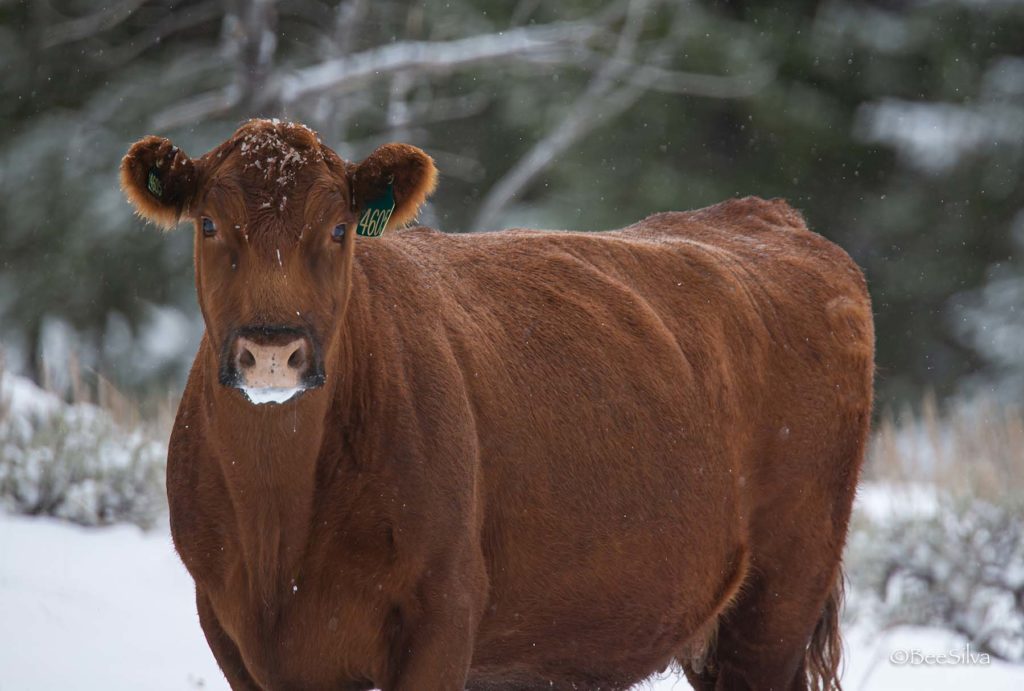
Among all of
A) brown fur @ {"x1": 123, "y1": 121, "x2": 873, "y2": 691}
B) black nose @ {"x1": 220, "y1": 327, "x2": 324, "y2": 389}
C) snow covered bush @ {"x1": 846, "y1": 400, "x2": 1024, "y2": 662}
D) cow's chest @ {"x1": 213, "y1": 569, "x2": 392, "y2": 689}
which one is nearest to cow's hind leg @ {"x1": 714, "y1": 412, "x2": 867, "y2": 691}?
brown fur @ {"x1": 123, "y1": 121, "x2": 873, "y2": 691}

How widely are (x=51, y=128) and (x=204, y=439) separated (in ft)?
54.6

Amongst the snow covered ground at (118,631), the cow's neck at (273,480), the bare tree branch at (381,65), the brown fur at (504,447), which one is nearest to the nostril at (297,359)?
the brown fur at (504,447)

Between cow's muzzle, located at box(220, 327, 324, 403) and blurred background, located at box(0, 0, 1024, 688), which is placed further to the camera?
blurred background, located at box(0, 0, 1024, 688)

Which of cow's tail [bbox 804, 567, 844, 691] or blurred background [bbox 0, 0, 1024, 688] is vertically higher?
cow's tail [bbox 804, 567, 844, 691]

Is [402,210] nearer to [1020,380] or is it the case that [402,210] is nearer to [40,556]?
[40,556]

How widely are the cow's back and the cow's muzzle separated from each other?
73cm

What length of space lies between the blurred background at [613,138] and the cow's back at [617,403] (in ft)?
39.5

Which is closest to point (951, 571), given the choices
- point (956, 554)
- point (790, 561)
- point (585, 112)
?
point (956, 554)

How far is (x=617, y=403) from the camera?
445 centimetres

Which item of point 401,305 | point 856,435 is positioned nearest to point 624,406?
point 401,305

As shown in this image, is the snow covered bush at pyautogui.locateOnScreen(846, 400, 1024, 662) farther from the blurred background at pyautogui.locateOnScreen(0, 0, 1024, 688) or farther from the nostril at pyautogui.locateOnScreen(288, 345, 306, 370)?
the blurred background at pyautogui.locateOnScreen(0, 0, 1024, 688)

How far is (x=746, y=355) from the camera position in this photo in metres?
5.02

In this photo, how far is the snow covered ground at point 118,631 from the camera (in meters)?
5.78

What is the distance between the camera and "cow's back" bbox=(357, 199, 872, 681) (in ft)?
13.5
